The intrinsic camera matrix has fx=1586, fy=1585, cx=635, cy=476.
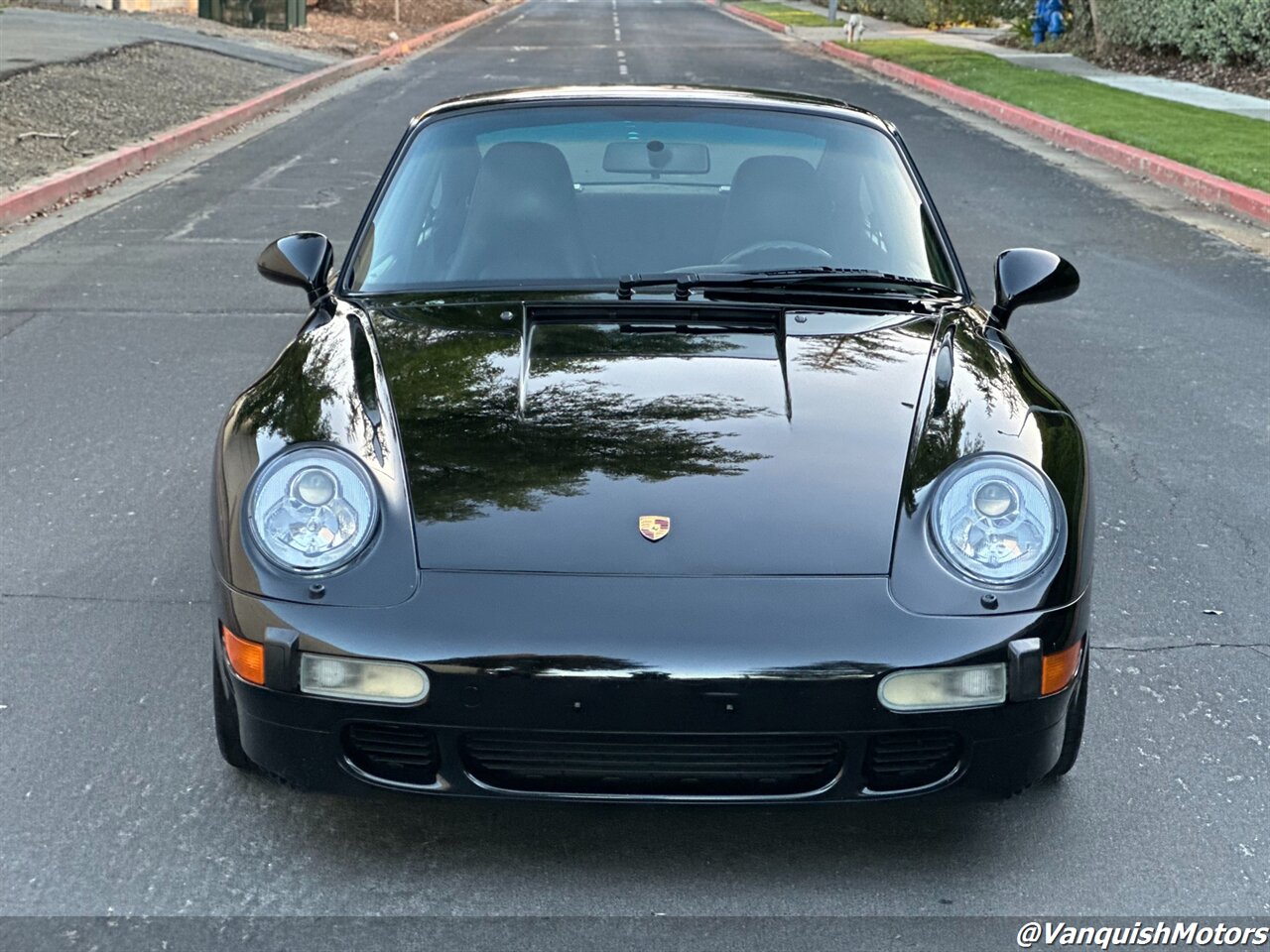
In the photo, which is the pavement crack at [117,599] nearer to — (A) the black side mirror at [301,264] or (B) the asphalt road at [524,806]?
(B) the asphalt road at [524,806]

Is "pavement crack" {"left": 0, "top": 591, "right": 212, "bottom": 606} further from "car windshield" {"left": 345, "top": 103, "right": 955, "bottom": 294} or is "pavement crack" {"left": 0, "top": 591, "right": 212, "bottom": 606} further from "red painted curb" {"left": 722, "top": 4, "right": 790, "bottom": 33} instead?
"red painted curb" {"left": 722, "top": 4, "right": 790, "bottom": 33}

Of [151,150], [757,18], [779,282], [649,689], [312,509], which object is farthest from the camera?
[757,18]

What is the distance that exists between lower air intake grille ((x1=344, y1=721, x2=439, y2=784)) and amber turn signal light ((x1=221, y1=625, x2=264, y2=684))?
20cm

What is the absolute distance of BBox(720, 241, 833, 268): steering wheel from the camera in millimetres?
4215

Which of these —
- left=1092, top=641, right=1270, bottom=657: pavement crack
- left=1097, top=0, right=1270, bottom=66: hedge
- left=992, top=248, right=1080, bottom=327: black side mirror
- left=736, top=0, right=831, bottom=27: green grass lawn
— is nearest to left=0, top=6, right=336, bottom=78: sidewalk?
left=1097, top=0, right=1270, bottom=66: hedge

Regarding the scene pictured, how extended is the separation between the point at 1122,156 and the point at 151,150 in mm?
9120

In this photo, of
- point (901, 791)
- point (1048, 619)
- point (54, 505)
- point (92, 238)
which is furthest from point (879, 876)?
point (92, 238)

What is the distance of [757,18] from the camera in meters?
45.8

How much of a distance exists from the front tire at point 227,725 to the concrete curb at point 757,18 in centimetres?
3806

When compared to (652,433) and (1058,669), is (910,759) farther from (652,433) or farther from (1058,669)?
(652,433)

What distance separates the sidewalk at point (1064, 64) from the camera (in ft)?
63.3

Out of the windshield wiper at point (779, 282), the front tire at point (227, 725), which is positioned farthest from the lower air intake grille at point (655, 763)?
the windshield wiper at point (779, 282)

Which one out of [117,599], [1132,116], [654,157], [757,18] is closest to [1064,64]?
[1132,116]

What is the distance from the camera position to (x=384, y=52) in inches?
1134
